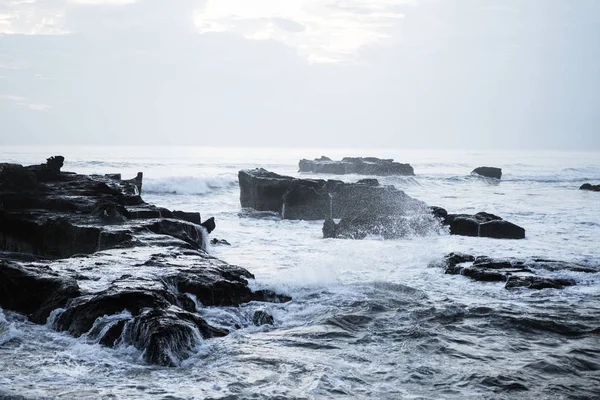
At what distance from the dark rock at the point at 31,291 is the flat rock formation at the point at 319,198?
15592 mm

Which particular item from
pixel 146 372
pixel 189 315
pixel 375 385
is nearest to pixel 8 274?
pixel 189 315

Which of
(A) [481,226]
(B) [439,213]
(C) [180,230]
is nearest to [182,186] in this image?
(B) [439,213]

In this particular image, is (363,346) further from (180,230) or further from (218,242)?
(218,242)

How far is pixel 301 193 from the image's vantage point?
24.0m

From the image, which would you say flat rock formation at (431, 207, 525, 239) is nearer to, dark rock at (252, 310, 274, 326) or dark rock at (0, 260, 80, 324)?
dark rock at (252, 310, 274, 326)

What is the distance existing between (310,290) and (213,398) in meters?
5.00

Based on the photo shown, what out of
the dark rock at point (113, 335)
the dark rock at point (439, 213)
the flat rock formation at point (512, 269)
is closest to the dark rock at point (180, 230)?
the flat rock formation at point (512, 269)

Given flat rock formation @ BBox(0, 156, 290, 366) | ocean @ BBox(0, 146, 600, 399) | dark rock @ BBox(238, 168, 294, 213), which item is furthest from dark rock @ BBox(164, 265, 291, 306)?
dark rock @ BBox(238, 168, 294, 213)

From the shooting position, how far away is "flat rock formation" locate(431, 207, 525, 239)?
18.2 m

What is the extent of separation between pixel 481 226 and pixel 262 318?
11870 millimetres

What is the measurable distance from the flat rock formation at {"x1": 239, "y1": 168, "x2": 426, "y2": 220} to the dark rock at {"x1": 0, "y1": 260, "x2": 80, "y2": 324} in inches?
614

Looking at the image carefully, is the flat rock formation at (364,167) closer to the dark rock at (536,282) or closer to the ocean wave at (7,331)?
the dark rock at (536,282)

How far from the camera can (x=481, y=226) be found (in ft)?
61.0

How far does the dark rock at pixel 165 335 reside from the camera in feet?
21.3
